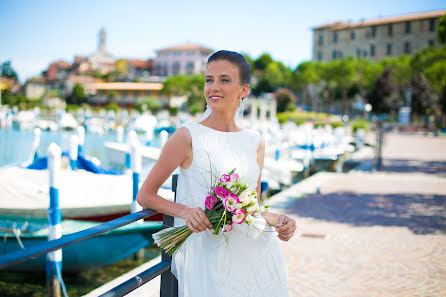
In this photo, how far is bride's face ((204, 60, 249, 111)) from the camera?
2189 millimetres

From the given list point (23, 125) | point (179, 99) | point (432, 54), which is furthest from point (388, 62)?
point (23, 125)

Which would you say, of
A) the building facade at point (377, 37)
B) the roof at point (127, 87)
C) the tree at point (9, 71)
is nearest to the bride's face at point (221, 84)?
the roof at point (127, 87)

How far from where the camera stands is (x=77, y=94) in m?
83.6

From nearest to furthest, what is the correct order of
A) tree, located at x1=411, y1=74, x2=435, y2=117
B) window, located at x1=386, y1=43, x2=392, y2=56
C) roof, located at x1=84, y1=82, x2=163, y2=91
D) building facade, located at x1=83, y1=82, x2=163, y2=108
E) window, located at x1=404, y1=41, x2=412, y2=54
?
tree, located at x1=411, y1=74, x2=435, y2=117
window, located at x1=404, y1=41, x2=412, y2=54
window, located at x1=386, y1=43, x2=392, y2=56
roof, located at x1=84, y1=82, x2=163, y2=91
building facade, located at x1=83, y1=82, x2=163, y2=108

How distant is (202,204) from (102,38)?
161686mm

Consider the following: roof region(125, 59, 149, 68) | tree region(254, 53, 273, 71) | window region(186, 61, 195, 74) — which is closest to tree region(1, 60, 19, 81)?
roof region(125, 59, 149, 68)

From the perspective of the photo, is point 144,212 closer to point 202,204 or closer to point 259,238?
point 202,204

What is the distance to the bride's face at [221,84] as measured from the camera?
219 centimetres

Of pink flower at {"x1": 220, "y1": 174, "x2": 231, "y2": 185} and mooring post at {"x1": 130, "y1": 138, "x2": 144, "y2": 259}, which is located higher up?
pink flower at {"x1": 220, "y1": 174, "x2": 231, "y2": 185}

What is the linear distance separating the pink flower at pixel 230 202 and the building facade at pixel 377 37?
8640 centimetres

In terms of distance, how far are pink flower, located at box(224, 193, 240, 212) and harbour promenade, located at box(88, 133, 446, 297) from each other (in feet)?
7.54

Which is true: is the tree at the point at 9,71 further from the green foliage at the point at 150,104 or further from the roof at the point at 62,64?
the green foliage at the point at 150,104

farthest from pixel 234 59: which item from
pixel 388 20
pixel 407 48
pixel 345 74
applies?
pixel 388 20

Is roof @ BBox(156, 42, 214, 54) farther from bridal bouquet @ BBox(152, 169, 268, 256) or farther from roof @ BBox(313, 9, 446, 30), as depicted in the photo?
bridal bouquet @ BBox(152, 169, 268, 256)
